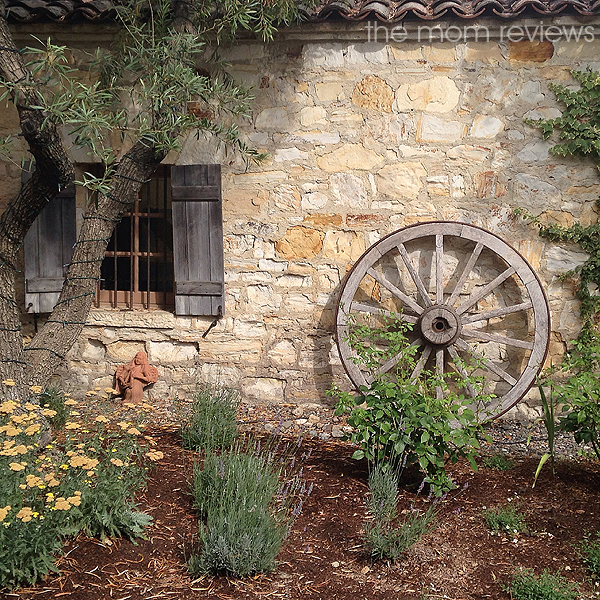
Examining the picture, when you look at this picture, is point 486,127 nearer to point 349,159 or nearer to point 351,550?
point 349,159

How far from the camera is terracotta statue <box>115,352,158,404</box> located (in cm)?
516

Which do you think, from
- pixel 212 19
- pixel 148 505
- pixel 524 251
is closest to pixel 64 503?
pixel 148 505

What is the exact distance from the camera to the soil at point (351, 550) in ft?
8.71

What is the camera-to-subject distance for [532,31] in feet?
15.7

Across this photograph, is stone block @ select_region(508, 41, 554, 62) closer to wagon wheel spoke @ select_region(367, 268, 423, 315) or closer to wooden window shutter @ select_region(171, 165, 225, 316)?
wagon wheel spoke @ select_region(367, 268, 423, 315)

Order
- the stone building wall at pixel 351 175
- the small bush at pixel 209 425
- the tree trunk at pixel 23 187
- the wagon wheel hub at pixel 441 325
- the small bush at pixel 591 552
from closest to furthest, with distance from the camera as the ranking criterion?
the small bush at pixel 591 552
the tree trunk at pixel 23 187
the small bush at pixel 209 425
the wagon wheel hub at pixel 441 325
the stone building wall at pixel 351 175

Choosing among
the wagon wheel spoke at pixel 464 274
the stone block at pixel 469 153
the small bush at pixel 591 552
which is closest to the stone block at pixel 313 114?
the stone block at pixel 469 153

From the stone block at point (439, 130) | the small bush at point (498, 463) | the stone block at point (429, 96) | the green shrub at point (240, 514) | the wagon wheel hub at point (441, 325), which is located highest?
the stone block at point (429, 96)

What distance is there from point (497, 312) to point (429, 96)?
5.40 ft

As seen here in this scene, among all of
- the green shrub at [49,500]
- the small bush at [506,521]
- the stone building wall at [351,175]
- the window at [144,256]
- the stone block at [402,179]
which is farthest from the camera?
the window at [144,256]

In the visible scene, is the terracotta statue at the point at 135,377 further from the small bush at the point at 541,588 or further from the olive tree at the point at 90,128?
the small bush at the point at 541,588

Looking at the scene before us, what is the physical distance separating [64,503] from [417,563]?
150 cm

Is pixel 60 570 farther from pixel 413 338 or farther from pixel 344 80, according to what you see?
pixel 344 80

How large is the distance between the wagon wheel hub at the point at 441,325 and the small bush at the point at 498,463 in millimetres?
964
